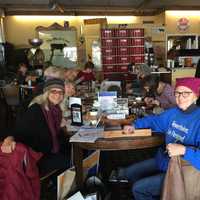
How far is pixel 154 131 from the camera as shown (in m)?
2.09

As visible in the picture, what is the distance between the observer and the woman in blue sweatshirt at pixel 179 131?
5.07ft

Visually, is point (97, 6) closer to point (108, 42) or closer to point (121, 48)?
point (108, 42)

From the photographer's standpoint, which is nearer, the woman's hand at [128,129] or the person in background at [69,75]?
the woman's hand at [128,129]

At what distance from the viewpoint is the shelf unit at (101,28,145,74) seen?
8.16 meters

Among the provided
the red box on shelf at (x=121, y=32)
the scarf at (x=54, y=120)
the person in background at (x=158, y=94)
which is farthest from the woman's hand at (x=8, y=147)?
the red box on shelf at (x=121, y=32)

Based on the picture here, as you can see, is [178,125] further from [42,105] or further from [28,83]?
[28,83]

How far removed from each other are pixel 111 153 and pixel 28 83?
8.31ft

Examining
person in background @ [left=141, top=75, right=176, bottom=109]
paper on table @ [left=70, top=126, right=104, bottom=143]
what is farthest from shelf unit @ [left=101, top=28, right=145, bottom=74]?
paper on table @ [left=70, top=126, right=104, bottom=143]

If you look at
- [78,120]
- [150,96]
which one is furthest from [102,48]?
[78,120]

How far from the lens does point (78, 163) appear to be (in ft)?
6.95

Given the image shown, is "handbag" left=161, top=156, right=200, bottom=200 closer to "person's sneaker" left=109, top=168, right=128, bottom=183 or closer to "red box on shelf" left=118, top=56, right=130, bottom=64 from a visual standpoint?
"person's sneaker" left=109, top=168, right=128, bottom=183

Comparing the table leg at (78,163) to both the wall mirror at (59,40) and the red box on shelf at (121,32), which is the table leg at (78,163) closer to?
the red box on shelf at (121,32)

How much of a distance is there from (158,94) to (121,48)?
497 cm

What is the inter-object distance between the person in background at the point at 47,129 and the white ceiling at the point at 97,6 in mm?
5933
